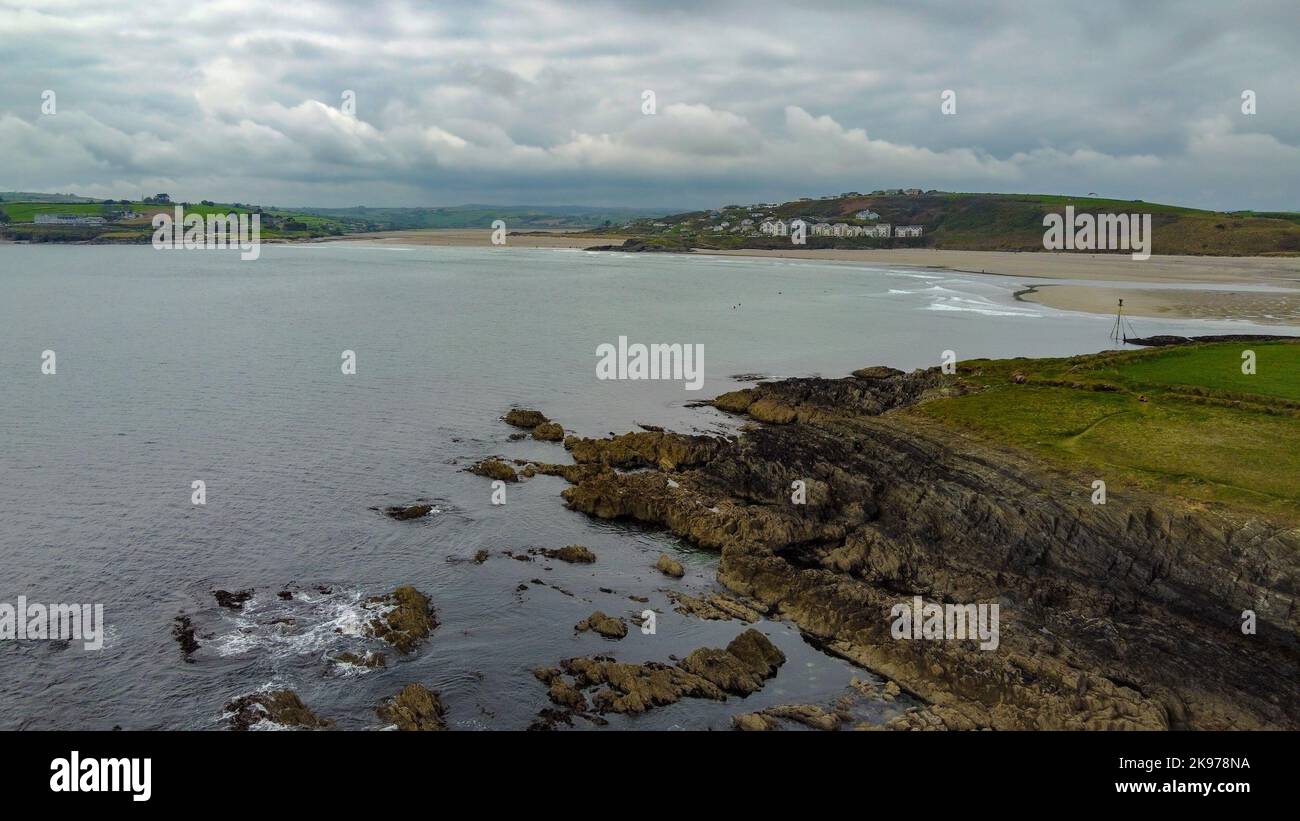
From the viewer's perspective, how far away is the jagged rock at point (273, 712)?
18.1 m

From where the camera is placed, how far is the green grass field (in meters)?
25.5

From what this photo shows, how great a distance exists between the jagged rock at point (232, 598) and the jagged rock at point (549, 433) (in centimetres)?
1817

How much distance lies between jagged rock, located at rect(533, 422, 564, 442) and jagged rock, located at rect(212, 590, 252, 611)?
1817 cm

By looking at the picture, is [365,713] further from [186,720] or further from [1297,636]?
[1297,636]

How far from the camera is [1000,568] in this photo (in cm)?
2500

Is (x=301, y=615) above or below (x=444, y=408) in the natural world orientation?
below

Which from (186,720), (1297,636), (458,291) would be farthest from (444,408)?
(458,291)

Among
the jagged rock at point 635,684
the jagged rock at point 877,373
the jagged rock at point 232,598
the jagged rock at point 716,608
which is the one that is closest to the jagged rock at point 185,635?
the jagged rock at point 232,598

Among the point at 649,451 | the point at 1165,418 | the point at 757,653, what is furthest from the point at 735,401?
the point at 757,653

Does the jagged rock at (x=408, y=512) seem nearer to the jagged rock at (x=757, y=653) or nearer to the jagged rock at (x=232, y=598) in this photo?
the jagged rock at (x=232, y=598)

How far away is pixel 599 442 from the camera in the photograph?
38.7 meters

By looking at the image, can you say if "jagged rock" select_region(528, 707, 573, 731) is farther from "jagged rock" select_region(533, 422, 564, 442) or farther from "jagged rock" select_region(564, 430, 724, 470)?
"jagged rock" select_region(533, 422, 564, 442)

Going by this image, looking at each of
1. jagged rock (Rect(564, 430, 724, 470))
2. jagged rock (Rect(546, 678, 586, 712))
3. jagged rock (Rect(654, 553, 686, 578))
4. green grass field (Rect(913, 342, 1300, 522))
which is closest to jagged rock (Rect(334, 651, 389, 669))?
jagged rock (Rect(546, 678, 586, 712))
